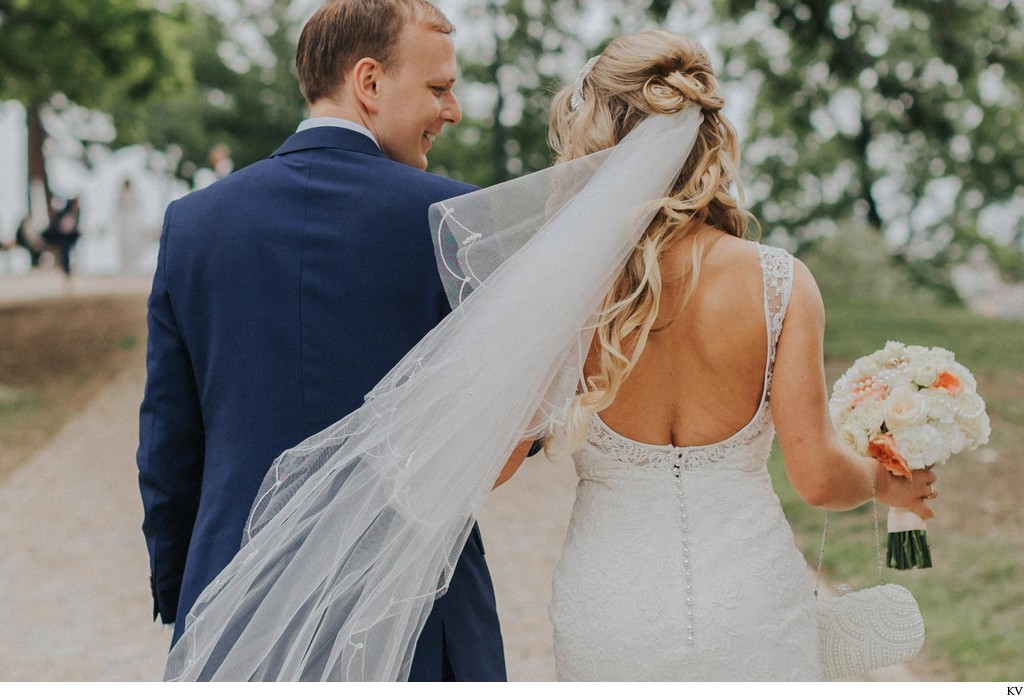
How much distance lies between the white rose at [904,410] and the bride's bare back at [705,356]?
1.49ft

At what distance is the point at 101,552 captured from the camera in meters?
7.41

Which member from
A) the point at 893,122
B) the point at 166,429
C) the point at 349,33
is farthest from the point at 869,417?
the point at 893,122

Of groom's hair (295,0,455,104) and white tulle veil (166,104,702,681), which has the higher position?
groom's hair (295,0,455,104)

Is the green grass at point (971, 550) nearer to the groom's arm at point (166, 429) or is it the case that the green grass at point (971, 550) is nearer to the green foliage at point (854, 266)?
the groom's arm at point (166, 429)

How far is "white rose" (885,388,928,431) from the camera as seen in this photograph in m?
2.57

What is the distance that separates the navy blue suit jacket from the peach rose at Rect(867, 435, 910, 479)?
3.25ft

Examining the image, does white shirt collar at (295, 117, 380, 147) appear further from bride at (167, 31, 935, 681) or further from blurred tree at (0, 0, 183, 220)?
blurred tree at (0, 0, 183, 220)

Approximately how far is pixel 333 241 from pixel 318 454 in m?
0.45

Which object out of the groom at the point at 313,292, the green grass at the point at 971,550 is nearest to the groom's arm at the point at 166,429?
the groom at the point at 313,292

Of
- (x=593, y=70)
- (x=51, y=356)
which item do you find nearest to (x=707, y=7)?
(x=51, y=356)

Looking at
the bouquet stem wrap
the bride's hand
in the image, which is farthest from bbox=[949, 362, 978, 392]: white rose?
the bouquet stem wrap

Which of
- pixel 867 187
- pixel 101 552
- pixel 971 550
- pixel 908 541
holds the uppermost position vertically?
pixel 908 541

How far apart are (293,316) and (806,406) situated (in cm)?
109

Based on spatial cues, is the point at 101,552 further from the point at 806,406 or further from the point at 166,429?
the point at 806,406
